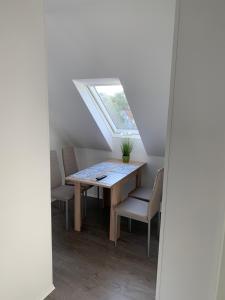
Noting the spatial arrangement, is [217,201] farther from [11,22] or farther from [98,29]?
[98,29]

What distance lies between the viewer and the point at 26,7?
1478mm

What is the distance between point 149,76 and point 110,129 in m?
1.54

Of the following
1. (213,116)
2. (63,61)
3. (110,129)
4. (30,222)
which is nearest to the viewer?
(213,116)

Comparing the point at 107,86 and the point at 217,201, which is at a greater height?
the point at 107,86

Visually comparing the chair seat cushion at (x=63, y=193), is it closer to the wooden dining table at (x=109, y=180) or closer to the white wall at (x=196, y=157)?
the wooden dining table at (x=109, y=180)

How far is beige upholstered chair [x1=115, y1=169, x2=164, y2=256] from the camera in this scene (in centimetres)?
242

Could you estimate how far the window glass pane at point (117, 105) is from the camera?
328 centimetres

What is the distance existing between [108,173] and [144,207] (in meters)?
0.71

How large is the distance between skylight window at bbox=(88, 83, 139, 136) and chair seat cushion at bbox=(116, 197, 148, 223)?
1.29 metres

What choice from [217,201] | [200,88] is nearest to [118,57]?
[200,88]

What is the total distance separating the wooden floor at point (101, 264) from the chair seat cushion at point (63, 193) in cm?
45

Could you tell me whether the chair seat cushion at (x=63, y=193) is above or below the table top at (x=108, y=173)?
below

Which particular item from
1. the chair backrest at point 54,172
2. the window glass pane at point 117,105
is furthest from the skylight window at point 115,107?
the chair backrest at point 54,172

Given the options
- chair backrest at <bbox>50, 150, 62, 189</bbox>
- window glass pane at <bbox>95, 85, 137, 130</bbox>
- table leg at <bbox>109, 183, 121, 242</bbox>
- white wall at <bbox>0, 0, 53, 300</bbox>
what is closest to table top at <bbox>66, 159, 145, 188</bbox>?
table leg at <bbox>109, 183, 121, 242</bbox>
